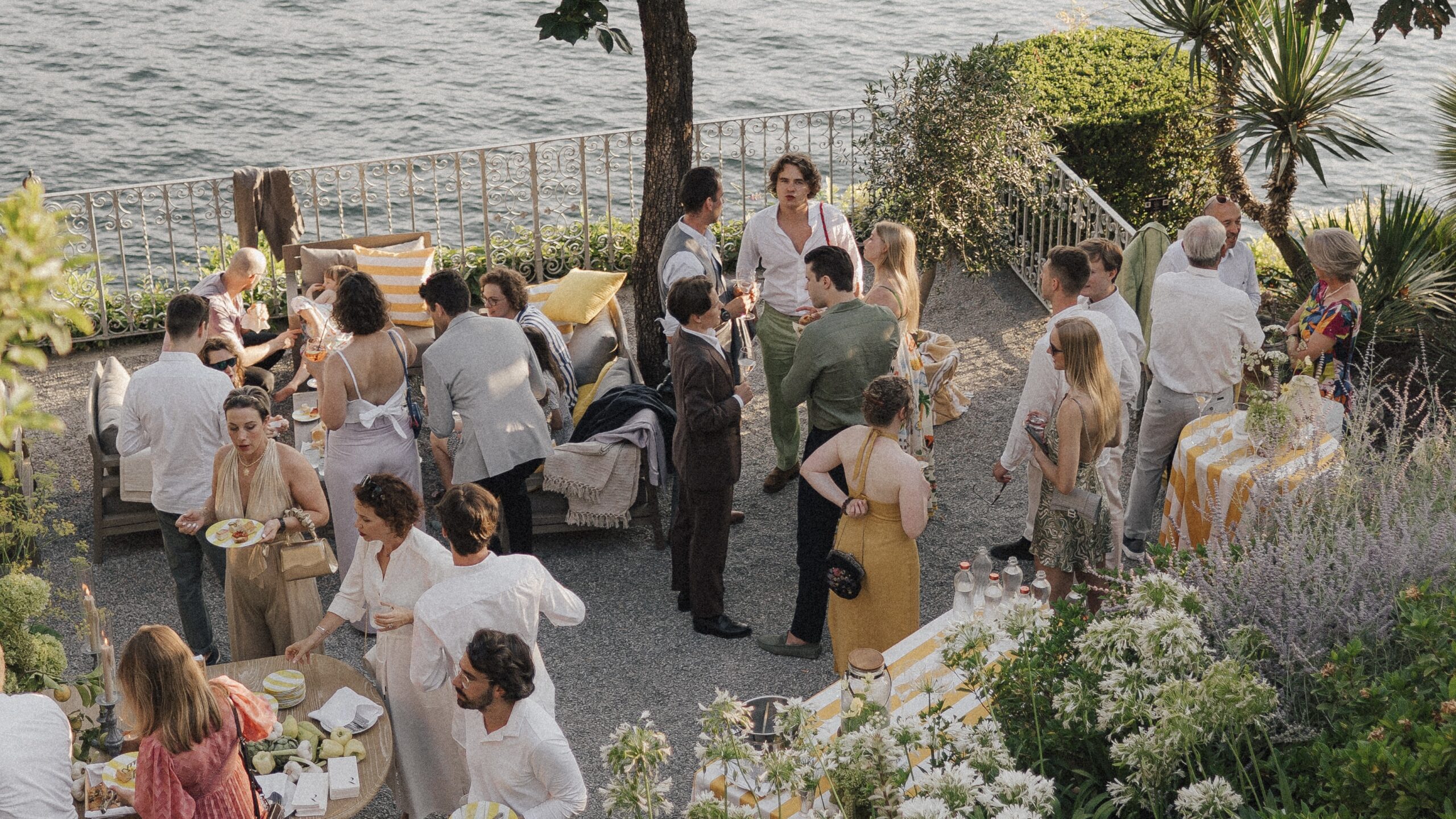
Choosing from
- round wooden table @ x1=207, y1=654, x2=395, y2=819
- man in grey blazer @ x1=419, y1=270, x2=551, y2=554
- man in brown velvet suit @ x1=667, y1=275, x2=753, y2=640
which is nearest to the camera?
round wooden table @ x1=207, y1=654, x2=395, y2=819

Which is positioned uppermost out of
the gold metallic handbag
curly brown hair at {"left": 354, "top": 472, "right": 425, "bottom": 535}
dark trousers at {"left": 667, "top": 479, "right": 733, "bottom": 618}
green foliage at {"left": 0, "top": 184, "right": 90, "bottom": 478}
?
green foliage at {"left": 0, "top": 184, "right": 90, "bottom": 478}

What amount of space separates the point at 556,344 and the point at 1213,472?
3.38 metres

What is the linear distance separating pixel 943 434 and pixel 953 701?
414 cm

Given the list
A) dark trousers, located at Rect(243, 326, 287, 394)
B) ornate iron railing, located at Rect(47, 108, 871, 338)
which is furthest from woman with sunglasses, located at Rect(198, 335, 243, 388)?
ornate iron railing, located at Rect(47, 108, 871, 338)

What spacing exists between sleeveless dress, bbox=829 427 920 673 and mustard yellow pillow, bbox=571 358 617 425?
2369 millimetres

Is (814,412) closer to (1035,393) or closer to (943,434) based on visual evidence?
(1035,393)

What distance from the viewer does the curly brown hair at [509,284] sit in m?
6.48

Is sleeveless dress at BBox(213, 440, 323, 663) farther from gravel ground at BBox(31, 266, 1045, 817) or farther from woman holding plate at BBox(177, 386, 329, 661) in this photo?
gravel ground at BBox(31, 266, 1045, 817)

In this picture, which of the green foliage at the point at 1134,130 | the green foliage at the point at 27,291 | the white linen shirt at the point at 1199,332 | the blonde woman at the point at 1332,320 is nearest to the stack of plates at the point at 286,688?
the green foliage at the point at 27,291

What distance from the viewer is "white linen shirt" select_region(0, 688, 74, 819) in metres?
3.47

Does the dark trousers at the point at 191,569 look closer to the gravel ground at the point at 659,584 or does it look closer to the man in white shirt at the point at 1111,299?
the gravel ground at the point at 659,584

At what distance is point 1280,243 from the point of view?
958 cm

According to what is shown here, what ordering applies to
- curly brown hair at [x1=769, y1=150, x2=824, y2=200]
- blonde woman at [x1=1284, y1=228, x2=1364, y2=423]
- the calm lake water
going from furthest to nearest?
1. the calm lake water
2. curly brown hair at [x1=769, y1=150, x2=824, y2=200]
3. blonde woman at [x1=1284, y1=228, x2=1364, y2=423]

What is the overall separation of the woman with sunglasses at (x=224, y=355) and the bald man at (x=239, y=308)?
5 centimetres
